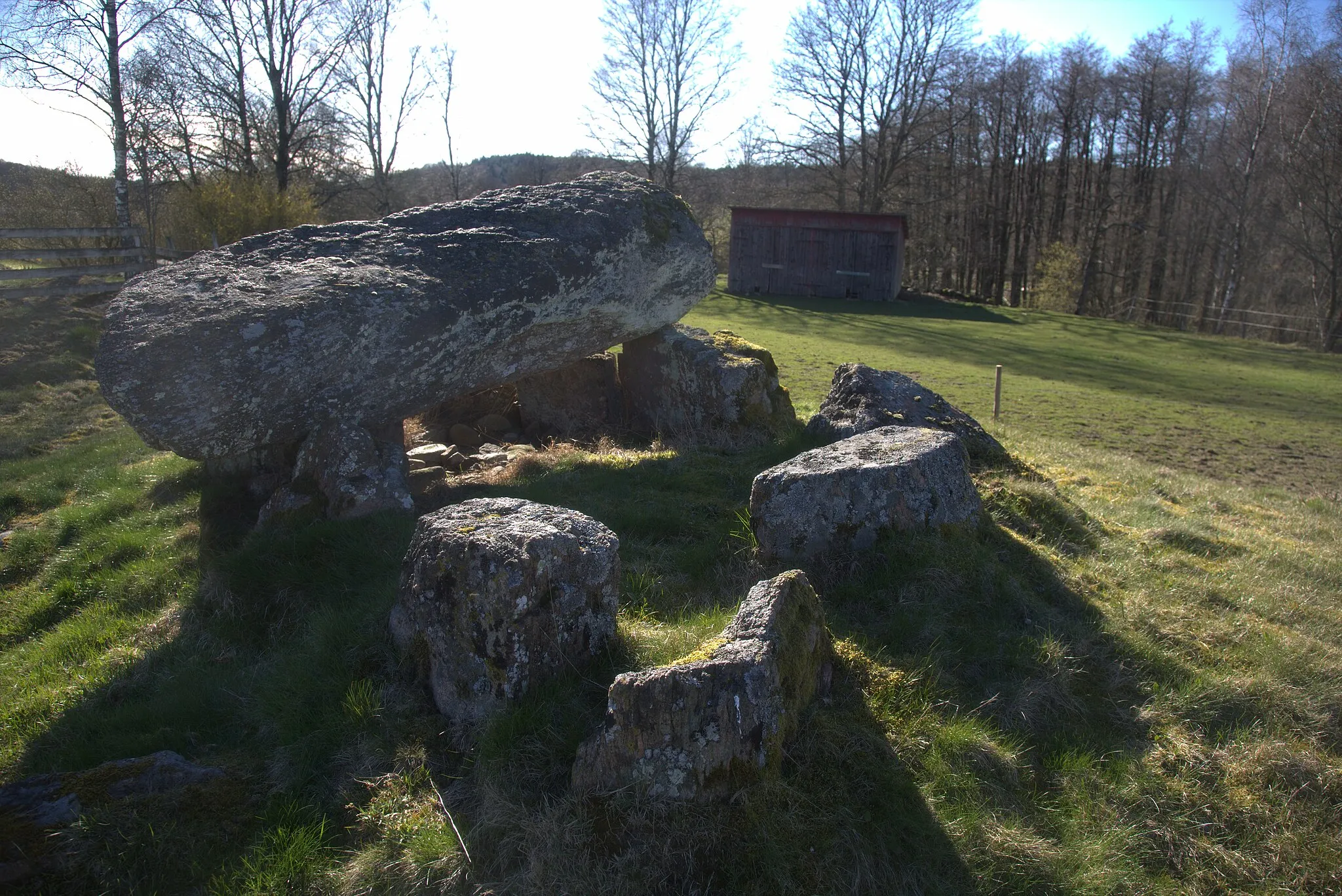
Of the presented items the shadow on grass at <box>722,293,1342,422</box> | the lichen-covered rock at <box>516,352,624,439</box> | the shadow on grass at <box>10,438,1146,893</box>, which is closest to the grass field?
the shadow on grass at <box>10,438,1146,893</box>

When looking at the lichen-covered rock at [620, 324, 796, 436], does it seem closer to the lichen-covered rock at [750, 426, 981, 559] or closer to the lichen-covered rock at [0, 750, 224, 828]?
the lichen-covered rock at [750, 426, 981, 559]

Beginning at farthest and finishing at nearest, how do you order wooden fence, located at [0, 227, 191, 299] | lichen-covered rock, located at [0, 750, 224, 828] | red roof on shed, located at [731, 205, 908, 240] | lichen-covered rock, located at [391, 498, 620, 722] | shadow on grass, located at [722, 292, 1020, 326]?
red roof on shed, located at [731, 205, 908, 240]
shadow on grass, located at [722, 292, 1020, 326]
wooden fence, located at [0, 227, 191, 299]
lichen-covered rock, located at [391, 498, 620, 722]
lichen-covered rock, located at [0, 750, 224, 828]

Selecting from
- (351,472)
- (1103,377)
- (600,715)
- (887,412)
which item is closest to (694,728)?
(600,715)

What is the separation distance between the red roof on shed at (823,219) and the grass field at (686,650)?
2645 cm

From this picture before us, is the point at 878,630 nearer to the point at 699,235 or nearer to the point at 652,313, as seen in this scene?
the point at 652,313

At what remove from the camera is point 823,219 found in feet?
109

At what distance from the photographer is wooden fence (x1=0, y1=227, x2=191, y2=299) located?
17.0 metres

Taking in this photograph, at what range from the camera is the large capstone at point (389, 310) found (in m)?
6.05

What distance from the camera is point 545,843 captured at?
115 inches

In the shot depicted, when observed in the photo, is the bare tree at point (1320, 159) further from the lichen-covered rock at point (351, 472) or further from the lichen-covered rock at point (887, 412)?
the lichen-covered rock at point (351, 472)

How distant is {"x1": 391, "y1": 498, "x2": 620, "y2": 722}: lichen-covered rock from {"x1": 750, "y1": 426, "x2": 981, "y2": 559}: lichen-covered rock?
4.96 feet

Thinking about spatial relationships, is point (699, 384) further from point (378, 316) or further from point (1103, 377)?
point (1103, 377)

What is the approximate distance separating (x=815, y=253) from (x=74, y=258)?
25942mm

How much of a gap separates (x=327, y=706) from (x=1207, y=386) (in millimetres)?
19450
